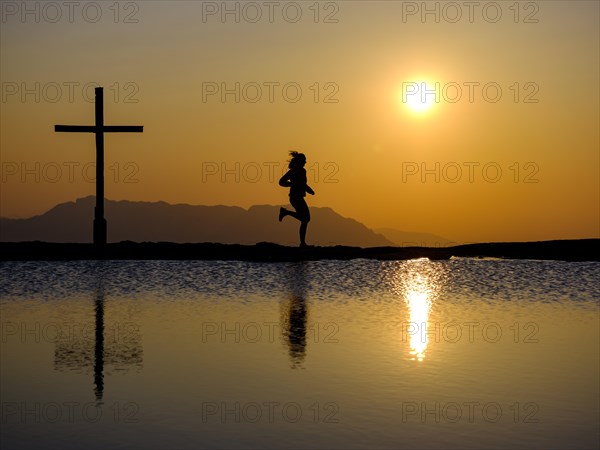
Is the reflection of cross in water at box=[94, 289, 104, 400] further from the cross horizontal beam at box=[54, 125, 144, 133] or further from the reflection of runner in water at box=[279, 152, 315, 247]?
the cross horizontal beam at box=[54, 125, 144, 133]

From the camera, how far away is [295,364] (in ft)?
32.3

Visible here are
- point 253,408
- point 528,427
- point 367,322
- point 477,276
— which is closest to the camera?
point 528,427

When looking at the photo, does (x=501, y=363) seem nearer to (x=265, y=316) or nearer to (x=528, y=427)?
(x=528, y=427)

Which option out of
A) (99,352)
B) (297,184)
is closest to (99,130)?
(297,184)

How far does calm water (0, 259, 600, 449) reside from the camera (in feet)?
22.9

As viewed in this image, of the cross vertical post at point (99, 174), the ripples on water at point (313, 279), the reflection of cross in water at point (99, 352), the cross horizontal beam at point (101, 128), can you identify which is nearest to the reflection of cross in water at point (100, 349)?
the reflection of cross in water at point (99, 352)

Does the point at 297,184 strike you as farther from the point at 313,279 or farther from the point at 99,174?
the point at 99,174

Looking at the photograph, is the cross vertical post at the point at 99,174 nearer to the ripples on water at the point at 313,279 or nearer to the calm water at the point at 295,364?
the ripples on water at the point at 313,279

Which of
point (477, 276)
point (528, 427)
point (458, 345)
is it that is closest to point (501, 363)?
point (458, 345)

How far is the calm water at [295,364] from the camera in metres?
6.98

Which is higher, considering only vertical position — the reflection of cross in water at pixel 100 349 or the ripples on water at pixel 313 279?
the ripples on water at pixel 313 279

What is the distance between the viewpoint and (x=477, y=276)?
20875 millimetres

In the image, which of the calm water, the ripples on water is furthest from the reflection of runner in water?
the calm water

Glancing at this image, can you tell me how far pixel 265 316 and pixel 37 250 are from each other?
484 inches
